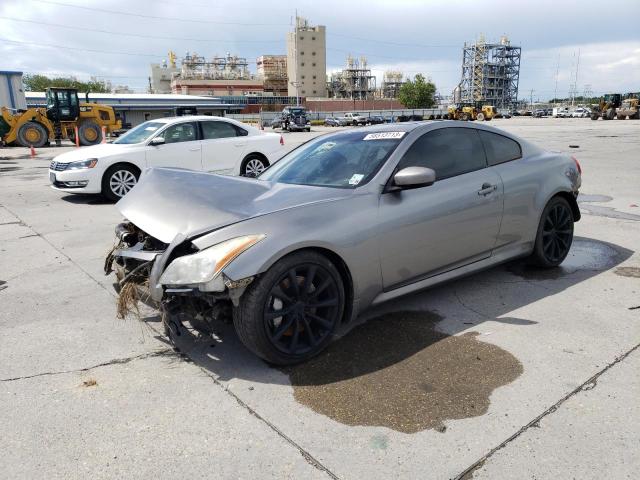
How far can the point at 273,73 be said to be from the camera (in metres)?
147

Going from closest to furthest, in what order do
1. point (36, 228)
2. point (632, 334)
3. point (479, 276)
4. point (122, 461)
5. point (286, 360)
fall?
1. point (122, 461)
2. point (286, 360)
3. point (632, 334)
4. point (479, 276)
5. point (36, 228)

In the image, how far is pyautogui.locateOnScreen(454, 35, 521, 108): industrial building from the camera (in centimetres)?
15038

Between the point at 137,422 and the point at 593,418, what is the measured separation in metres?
2.37

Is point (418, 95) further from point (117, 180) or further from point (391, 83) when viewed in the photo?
point (117, 180)

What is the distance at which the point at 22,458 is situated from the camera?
242cm

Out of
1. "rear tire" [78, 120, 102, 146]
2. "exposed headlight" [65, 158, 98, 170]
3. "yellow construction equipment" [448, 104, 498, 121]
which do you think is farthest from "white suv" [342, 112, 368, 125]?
"exposed headlight" [65, 158, 98, 170]

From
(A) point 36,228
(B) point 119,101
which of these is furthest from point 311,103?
(A) point 36,228

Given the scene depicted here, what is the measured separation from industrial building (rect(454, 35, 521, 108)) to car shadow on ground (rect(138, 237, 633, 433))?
15784 centimetres

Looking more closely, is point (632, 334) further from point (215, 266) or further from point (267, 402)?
point (215, 266)

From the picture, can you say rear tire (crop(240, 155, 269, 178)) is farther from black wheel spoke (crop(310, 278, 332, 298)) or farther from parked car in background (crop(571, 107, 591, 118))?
parked car in background (crop(571, 107, 591, 118))

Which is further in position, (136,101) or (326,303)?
(136,101)

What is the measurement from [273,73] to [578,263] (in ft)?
494

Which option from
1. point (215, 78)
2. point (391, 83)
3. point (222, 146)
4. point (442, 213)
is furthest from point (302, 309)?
point (391, 83)

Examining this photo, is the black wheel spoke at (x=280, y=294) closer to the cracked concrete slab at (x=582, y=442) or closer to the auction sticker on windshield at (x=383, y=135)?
the cracked concrete slab at (x=582, y=442)
